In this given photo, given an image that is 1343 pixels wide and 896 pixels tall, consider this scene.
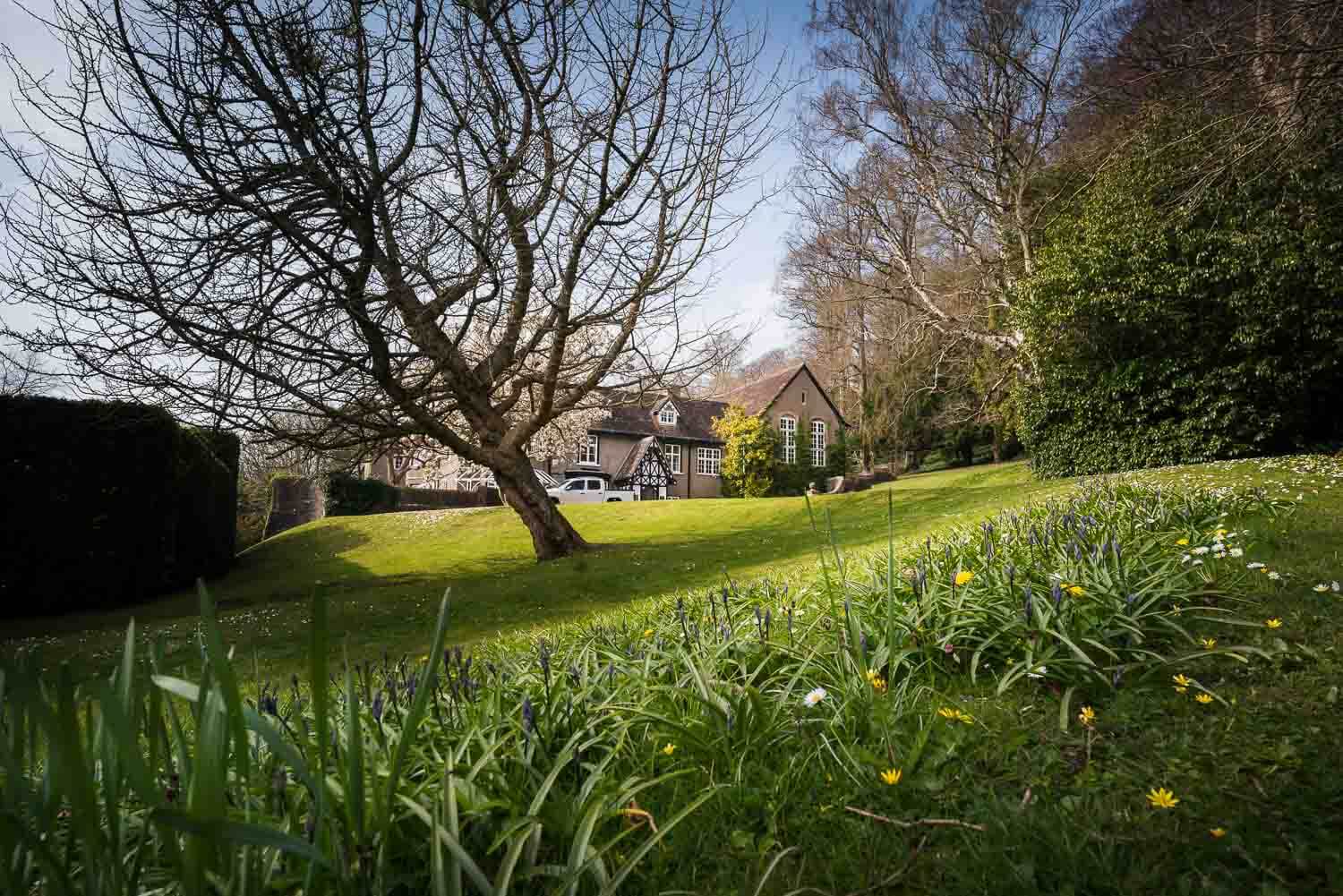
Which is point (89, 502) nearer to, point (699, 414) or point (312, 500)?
point (312, 500)

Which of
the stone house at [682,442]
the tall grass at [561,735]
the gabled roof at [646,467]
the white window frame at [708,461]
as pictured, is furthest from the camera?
the white window frame at [708,461]

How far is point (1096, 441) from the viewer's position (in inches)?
597

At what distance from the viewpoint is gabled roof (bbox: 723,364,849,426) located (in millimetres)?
39938

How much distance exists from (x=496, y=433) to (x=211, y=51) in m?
6.84

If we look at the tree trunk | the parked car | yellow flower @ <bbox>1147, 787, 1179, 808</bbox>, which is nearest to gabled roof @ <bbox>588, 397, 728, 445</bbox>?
the parked car

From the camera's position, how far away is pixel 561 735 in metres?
2.33

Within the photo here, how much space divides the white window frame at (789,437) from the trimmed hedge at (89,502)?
28530 millimetres

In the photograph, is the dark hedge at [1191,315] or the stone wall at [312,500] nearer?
the dark hedge at [1191,315]

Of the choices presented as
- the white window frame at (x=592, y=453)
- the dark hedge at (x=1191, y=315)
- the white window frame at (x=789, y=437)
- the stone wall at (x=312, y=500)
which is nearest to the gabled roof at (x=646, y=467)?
the white window frame at (x=592, y=453)

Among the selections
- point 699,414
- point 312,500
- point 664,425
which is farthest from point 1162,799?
point 699,414

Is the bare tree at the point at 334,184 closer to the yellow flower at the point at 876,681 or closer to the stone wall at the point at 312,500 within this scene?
the yellow flower at the point at 876,681

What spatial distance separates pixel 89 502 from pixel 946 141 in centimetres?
2137

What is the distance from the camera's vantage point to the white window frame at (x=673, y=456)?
39.5 metres

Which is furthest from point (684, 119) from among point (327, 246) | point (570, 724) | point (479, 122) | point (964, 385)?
point (964, 385)
